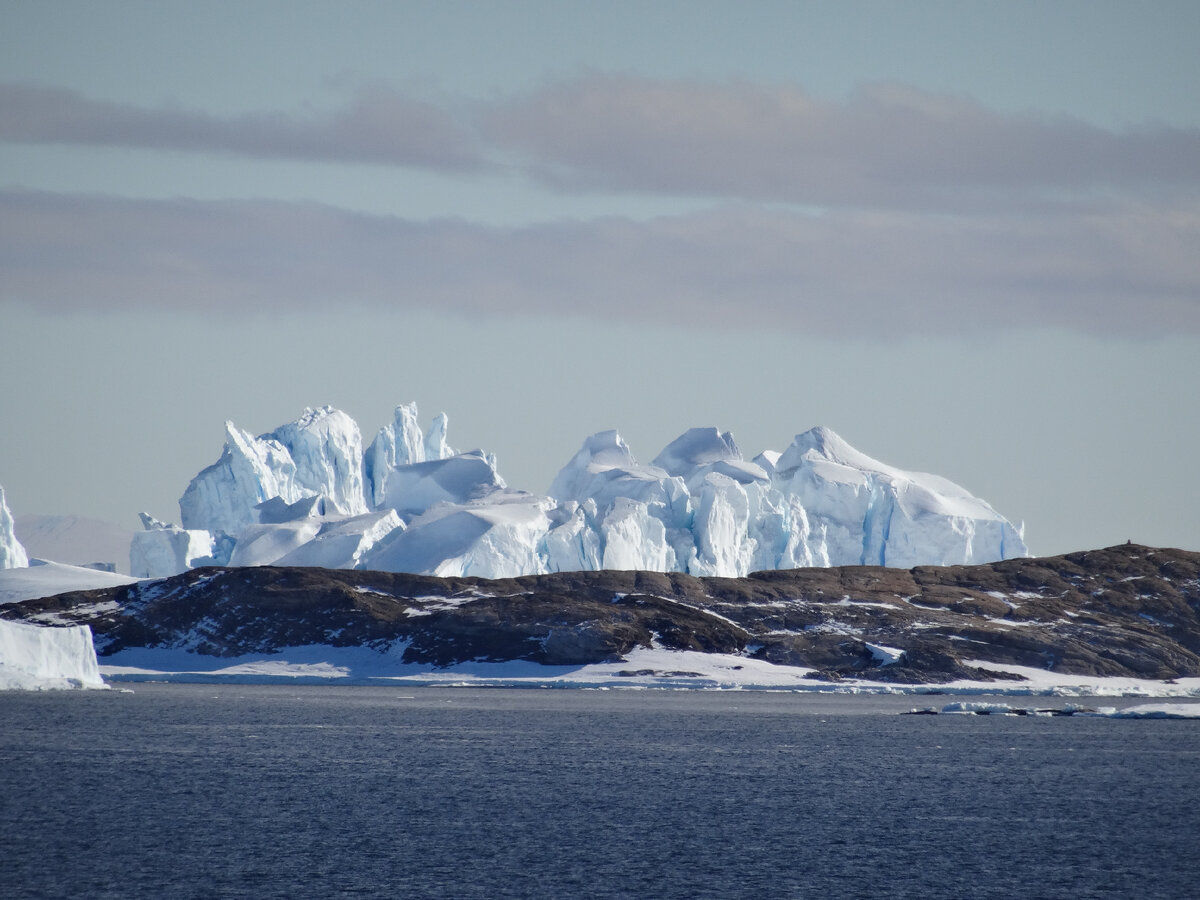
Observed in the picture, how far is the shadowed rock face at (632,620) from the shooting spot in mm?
154875

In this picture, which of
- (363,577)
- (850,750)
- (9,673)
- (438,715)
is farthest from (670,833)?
(363,577)

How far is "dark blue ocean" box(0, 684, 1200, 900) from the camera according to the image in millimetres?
39469

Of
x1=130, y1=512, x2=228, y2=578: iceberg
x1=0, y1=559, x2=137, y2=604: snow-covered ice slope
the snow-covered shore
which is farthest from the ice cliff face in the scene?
the snow-covered shore

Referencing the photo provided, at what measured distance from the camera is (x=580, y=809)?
53406mm

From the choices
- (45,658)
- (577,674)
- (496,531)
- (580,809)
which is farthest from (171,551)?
(580,809)

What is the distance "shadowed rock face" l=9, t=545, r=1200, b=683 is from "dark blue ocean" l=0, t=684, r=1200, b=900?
187ft

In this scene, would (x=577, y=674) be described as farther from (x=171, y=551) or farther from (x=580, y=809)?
(x=580, y=809)

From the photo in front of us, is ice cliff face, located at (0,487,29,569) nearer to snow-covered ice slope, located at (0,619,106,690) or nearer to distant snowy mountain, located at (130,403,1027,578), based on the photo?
distant snowy mountain, located at (130,403,1027,578)

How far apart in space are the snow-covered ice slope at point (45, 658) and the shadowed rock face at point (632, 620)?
40.4 metres

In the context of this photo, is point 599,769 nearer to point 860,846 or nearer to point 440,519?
point 860,846

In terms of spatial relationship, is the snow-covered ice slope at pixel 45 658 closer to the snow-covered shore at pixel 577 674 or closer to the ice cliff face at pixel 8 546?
the snow-covered shore at pixel 577 674

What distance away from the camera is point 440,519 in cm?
18462

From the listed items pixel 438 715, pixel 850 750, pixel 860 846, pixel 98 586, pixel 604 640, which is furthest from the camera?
pixel 98 586

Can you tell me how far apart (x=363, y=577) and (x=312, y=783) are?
113 m
